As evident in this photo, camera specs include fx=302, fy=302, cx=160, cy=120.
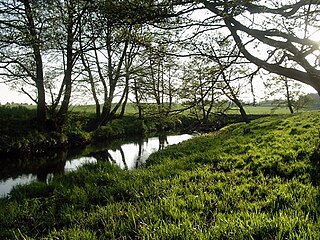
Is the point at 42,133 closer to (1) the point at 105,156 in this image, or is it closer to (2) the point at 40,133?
(2) the point at 40,133

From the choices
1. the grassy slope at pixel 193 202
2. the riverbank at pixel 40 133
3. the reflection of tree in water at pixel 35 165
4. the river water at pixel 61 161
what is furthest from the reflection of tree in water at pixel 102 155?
the grassy slope at pixel 193 202

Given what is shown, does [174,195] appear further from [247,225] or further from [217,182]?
[247,225]

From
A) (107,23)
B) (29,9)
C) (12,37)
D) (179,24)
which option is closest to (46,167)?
(12,37)

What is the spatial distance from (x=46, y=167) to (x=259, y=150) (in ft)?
34.8

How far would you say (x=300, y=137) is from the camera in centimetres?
1002

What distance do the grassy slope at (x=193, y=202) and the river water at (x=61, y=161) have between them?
3893mm

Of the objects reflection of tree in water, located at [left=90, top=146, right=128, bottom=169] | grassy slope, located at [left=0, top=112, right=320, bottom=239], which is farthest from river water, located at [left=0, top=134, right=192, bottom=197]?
grassy slope, located at [left=0, top=112, right=320, bottom=239]

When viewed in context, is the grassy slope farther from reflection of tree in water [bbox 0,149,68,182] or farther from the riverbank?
the riverbank

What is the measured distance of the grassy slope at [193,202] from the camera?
3879 mm

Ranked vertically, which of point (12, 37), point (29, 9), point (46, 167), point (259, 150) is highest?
point (29, 9)

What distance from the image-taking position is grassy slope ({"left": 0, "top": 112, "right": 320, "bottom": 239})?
153 inches

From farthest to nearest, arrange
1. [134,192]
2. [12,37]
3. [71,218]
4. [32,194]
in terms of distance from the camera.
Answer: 1. [12,37]
2. [32,194]
3. [134,192]
4. [71,218]

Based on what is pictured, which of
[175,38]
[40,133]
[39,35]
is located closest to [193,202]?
[175,38]

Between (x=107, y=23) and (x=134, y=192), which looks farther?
(x=107, y=23)
